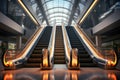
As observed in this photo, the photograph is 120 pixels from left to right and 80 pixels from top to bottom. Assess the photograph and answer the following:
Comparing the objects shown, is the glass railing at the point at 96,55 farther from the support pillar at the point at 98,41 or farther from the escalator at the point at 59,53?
the support pillar at the point at 98,41

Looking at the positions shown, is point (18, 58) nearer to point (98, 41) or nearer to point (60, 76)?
point (60, 76)

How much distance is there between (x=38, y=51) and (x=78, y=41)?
12.6 ft

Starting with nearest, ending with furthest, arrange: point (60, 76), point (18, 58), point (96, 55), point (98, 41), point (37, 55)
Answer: point (60, 76), point (18, 58), point (96, 55), point (37, 55), point (98, 41)

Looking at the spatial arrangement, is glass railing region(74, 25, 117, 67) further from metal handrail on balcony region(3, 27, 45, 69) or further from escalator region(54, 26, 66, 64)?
metal handrail on balcony region(3, 27, 45, 69)

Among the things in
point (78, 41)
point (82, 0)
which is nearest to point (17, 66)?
point (78, 41)

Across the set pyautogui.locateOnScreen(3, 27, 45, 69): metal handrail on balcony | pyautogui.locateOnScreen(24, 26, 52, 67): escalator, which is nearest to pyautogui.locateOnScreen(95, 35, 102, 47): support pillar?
pyautogui.locateOnScreen(24, 26, 52, 67): escalator

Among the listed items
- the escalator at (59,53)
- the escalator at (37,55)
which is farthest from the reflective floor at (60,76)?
the escalator at (59,53)

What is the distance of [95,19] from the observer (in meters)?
26.2

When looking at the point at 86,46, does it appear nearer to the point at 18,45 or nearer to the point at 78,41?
the point at 78,41

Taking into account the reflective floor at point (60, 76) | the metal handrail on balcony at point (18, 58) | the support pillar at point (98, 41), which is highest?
the support pillar at point (98, 41)

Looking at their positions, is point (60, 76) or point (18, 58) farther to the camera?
point (18, 58)

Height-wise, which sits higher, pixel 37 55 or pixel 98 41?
pixel 98 41

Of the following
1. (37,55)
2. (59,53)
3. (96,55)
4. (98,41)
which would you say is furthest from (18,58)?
(98,41)

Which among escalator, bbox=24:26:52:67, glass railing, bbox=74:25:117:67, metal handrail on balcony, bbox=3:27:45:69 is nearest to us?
glass railing, bbox=74:25:117:67
